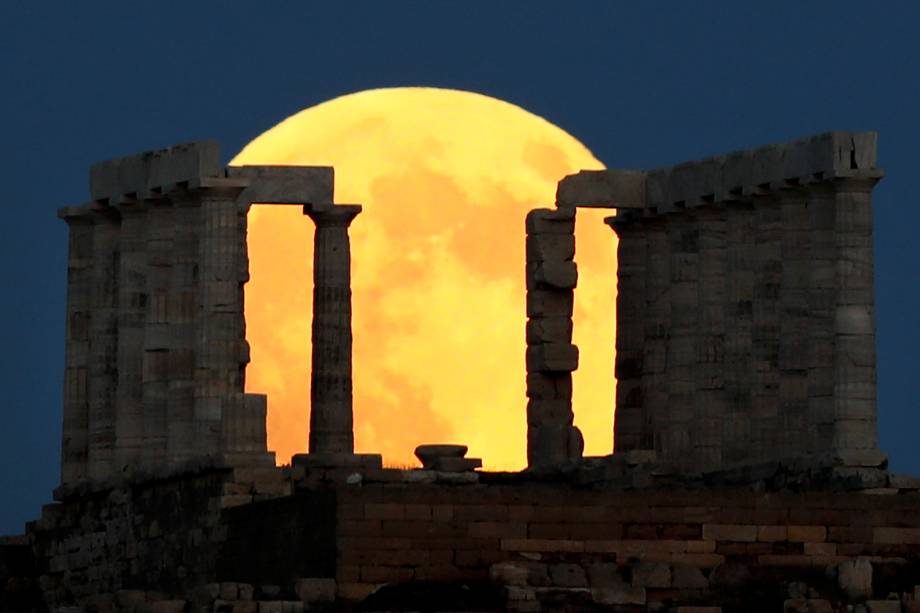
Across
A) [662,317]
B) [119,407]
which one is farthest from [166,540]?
[662,317]

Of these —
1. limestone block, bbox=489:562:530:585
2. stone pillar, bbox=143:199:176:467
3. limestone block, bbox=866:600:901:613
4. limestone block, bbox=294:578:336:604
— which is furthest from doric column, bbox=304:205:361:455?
limestone block, bbox=866:600:901:613

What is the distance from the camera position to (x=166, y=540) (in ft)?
327

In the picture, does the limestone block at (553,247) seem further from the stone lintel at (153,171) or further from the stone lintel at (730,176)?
the stone lintel at (153,171)

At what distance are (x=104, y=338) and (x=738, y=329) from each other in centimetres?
1263

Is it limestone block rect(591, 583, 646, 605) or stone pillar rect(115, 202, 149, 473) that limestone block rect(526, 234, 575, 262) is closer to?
stone pillar rect(115, 202, 149, 473)

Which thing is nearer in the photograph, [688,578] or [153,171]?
[688,578]

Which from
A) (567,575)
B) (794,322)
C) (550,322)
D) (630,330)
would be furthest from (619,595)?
(630,330)

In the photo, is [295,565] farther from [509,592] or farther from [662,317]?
[662,317]

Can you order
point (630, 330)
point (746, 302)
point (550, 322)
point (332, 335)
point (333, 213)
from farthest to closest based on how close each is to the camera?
point (630, 330) < point (550, 322) < point (332, 335) < point (333, 213) < point (746, 302)

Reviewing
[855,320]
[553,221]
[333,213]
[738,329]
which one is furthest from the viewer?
[553,221]

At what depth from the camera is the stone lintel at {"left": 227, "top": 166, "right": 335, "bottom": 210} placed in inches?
4107

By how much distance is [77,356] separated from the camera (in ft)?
349

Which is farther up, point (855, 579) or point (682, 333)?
point (682, 333)

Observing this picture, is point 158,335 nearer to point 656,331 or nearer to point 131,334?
point 131,334
